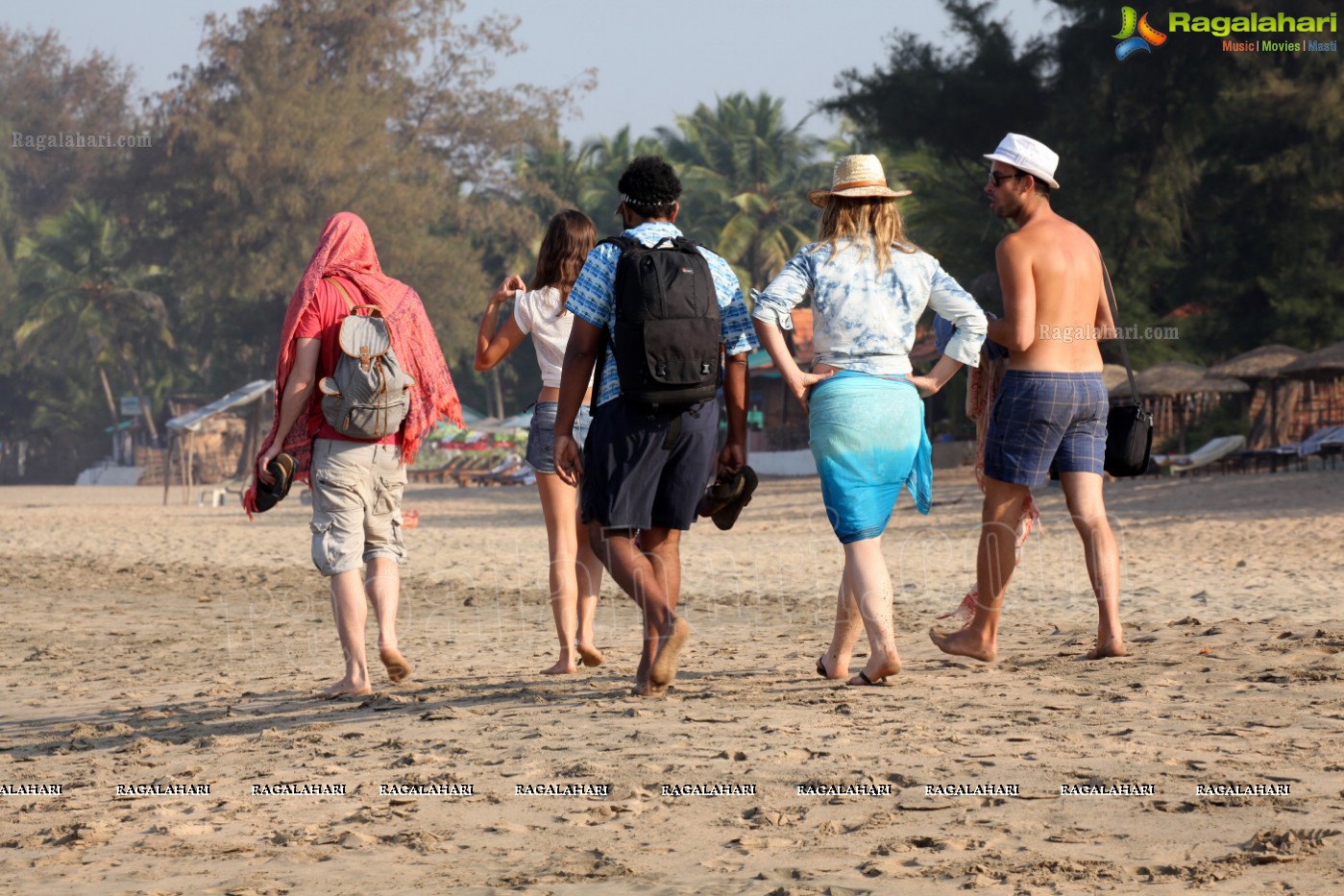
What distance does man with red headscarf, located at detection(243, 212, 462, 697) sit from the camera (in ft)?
18.3

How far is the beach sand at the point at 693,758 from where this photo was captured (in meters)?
3.23

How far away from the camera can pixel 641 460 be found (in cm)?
498

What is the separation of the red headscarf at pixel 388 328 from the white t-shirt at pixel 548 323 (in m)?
0.36

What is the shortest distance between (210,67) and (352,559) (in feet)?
173

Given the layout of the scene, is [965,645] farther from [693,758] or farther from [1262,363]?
[1262,363]

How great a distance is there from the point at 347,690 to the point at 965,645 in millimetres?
2190

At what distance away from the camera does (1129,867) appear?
10.2 feet

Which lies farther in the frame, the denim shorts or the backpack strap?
the denim shorts

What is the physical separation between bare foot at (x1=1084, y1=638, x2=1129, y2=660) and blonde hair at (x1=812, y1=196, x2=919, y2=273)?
165 centimetres

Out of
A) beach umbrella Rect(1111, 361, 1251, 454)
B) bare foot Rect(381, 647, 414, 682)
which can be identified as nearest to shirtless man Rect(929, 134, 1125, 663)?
bare foot Rect(381, 647, 414, 682)

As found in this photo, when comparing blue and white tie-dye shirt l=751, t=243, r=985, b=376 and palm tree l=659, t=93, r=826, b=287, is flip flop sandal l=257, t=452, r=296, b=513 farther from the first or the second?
palm tree l=659, t=93, r=826, b=287

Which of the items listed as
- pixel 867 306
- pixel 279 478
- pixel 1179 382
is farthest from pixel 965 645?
pixel 1179 382

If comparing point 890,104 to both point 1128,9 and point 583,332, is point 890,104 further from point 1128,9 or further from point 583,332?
point 583,332

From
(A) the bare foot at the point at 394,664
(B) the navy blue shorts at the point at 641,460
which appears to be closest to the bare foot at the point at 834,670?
(B) the navy blue shorts at the point at 641,460
